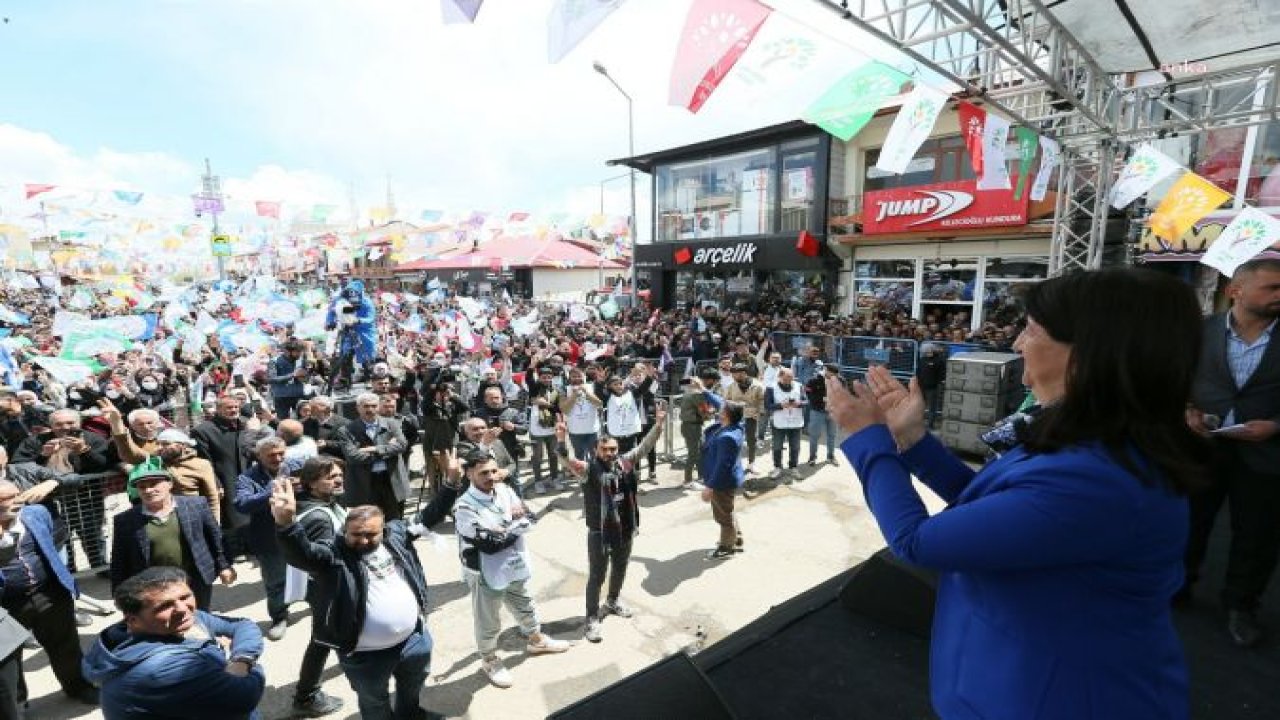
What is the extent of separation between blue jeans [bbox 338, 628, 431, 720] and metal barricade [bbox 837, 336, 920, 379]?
10.2 m

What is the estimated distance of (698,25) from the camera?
5.90m

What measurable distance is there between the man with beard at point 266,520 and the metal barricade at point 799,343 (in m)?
9.99

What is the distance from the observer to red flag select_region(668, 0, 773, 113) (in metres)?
5.72

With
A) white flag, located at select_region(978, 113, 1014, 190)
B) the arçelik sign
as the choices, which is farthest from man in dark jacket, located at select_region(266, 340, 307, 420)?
the arçelik sign

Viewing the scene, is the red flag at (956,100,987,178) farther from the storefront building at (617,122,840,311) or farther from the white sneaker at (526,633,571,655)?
the storefront building at (617,122,840,311)

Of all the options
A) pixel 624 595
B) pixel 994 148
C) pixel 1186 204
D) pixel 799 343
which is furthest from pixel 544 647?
pixel 1186 204

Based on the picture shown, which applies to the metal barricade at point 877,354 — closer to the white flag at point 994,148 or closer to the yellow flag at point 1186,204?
the white flag at point 994,148

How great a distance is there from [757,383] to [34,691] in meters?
7.79

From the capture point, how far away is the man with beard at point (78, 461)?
5332 mm

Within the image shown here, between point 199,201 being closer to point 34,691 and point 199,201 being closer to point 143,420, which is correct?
point 143,420

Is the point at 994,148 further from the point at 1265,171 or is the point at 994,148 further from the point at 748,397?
the point at 1265,171

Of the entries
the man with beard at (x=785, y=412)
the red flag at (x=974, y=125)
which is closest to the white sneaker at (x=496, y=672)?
the man with beard at (x=785, y=412)

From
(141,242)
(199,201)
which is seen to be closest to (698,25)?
(199,201)

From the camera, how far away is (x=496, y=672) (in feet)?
13.9
